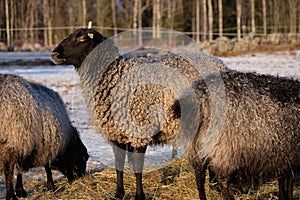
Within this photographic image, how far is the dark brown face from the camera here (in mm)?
5461

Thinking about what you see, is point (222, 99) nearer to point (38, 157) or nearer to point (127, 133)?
point (127, 133)

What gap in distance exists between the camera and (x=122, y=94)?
520 cm

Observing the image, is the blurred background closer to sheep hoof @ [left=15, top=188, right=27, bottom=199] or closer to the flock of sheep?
the flock of sheep

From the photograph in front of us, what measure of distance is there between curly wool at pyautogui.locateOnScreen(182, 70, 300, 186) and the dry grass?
0.78m

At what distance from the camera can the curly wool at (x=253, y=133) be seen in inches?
154

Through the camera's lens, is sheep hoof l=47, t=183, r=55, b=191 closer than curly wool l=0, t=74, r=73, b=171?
No

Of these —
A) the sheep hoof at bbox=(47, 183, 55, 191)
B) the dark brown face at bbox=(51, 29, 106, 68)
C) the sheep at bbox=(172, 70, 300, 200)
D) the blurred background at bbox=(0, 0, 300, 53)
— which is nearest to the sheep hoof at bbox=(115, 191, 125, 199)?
the sheep hoof at bbox=(47, 183, 55, 191)

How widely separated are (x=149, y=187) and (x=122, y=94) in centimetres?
133

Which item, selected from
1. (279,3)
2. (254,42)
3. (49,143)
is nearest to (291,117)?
(49,143)

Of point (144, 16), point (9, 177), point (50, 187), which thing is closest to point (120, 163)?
point (50, 187)

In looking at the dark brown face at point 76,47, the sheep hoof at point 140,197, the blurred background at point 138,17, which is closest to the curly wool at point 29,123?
the dark brown face at point 76,47

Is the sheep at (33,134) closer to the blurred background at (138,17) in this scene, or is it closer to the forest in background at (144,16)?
the blurred background at (138,17)

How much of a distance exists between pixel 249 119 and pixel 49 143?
9.63 ft

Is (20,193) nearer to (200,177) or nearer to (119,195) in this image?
(119,195)
